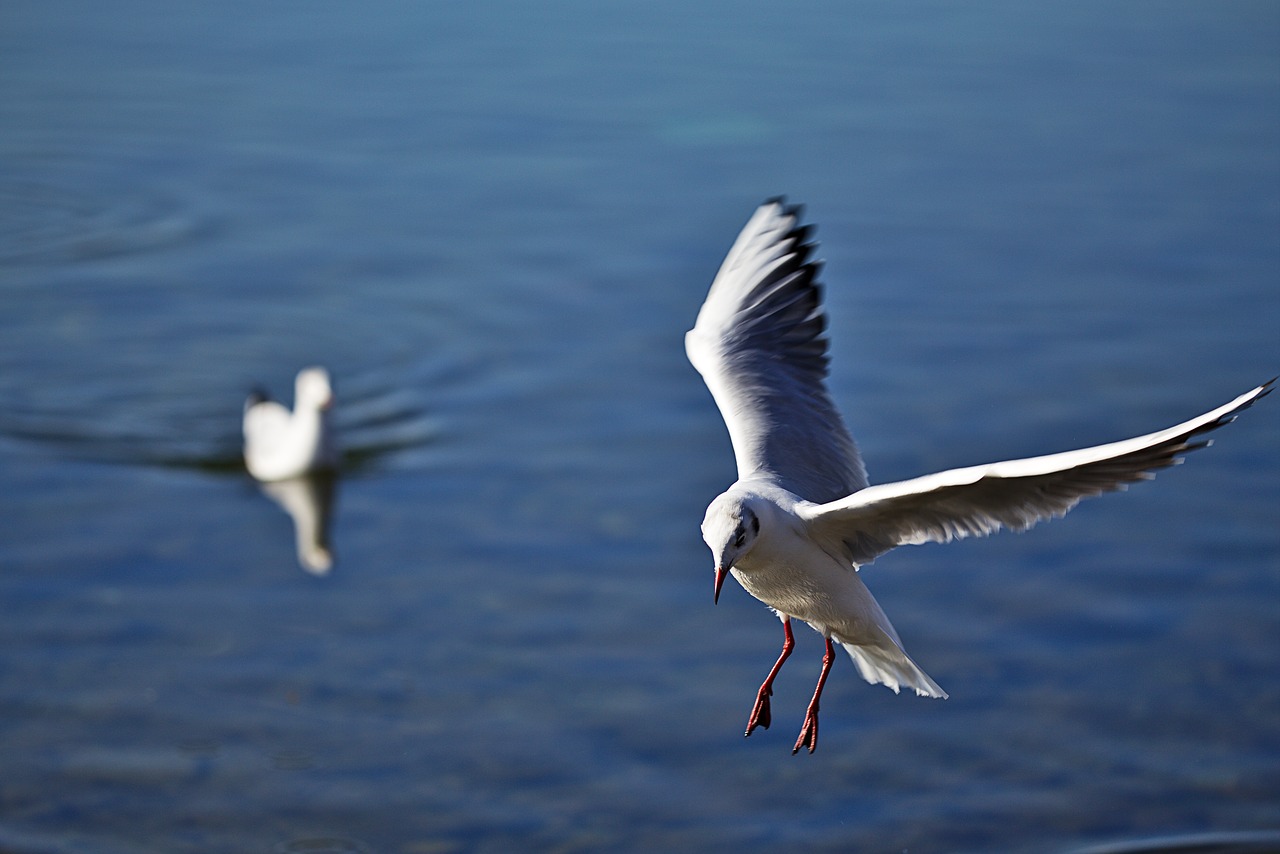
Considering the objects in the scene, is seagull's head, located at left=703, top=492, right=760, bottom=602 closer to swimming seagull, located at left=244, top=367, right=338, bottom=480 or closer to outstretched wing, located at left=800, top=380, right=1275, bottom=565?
outstretched wing, located at left=800, top=380, right=1275, bottom=565

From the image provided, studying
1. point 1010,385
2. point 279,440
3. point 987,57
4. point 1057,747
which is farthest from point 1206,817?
point 987,57

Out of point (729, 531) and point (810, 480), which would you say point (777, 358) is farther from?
point (729, 531)

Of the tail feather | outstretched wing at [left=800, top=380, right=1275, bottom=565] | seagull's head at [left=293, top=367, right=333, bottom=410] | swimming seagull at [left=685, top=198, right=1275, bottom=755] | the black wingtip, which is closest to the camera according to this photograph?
outstretched wing at [left=800, top=380, right=1275, bottom=565]

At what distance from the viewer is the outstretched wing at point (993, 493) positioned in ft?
15.6

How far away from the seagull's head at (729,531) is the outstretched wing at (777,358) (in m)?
1.11

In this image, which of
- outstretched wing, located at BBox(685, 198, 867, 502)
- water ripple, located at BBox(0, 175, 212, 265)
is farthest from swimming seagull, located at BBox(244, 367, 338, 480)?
outstretched wing, located at BBox(685, 198, 867, 502)

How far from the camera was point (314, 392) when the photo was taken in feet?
39.6

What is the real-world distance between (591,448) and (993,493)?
23.4 feet

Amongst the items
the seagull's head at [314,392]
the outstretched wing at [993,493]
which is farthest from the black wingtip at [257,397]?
the outstretched wing at [993,493]

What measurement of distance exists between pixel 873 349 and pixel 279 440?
15.3 feet

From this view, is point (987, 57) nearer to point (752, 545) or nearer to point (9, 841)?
point (9, 841)

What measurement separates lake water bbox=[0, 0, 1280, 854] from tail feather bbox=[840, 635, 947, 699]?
2.43m

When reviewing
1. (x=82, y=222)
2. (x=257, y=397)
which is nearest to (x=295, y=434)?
(x=257, y=397)

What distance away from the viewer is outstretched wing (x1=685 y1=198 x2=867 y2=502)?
247 inches
